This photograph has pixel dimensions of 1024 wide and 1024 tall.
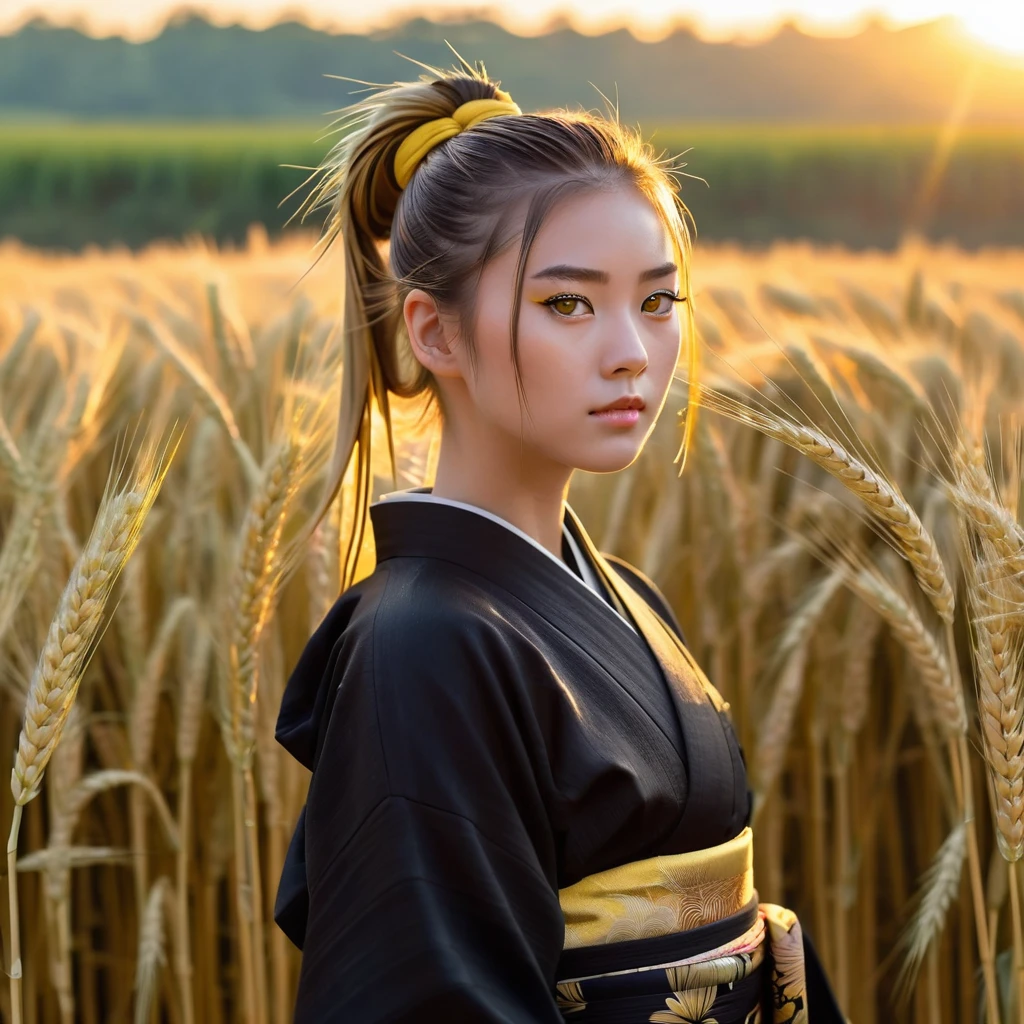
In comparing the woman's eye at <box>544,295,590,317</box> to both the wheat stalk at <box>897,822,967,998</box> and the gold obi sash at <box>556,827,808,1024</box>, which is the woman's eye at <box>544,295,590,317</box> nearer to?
the gold obi sash at <box>556,827,808,1024</box>

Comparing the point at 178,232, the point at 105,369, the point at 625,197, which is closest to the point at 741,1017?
the point at 625,197

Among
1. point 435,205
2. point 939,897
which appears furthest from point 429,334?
point 939,897

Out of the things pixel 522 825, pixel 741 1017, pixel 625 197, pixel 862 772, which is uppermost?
pixel 625 197

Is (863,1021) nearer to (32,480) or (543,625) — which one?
(543,625)

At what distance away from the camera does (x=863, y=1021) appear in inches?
80.7

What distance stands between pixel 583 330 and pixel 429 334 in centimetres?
16

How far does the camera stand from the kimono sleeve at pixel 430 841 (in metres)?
0.90

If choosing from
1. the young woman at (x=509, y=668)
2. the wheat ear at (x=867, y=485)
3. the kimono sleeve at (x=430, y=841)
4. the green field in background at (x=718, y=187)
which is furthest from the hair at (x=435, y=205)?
the green field in background at (x=718, y=187)

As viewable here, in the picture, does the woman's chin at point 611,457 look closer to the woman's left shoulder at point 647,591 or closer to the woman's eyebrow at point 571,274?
the woman's eyebrow at point 571,274

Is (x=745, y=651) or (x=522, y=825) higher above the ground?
(x=522, y=825)

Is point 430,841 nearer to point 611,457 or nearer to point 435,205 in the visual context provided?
point 611,457

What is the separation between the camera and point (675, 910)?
3.49ft

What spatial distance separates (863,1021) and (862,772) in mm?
403

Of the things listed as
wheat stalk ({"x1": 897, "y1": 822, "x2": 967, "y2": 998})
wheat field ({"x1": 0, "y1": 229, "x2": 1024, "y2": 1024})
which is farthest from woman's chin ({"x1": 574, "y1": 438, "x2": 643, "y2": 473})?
wheat stalk ({"x1": 897, "y1": 822, "x2": 967, "y2": 998})
